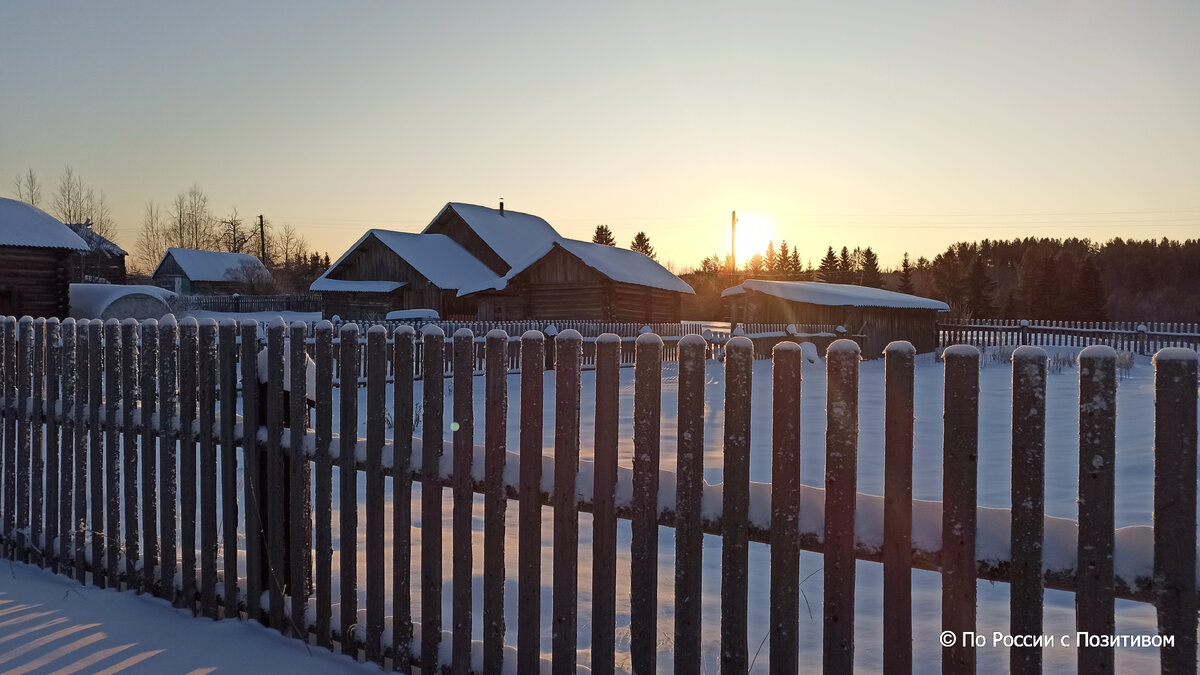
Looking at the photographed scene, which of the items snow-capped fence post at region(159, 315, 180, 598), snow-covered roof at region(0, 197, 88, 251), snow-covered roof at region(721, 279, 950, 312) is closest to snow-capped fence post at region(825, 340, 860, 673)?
snow-capped fence post at region(159, 315, 180, 598)

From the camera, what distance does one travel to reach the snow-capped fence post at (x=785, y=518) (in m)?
2.33

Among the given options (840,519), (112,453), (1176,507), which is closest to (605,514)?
(840,519)

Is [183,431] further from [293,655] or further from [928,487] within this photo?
[928,487]

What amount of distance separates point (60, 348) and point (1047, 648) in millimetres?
6243

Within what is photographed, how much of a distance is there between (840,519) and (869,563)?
10.1ft

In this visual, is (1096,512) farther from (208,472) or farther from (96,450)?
(96,450)

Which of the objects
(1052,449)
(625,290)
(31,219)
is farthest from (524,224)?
(1052,449)

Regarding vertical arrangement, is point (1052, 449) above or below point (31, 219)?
below

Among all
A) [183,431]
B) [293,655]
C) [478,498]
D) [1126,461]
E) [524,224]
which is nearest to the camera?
[293,655]

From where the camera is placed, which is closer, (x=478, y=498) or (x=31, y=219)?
(x=478, y=498)

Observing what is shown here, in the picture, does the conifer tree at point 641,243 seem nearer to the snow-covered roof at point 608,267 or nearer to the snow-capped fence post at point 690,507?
the snow-covered roof at point 608,267

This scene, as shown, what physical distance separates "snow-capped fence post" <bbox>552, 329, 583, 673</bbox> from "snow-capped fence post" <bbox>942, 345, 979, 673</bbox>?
4.32 ft

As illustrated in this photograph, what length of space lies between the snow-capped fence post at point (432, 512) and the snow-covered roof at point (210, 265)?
63.1m

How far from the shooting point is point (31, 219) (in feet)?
79.6
